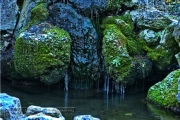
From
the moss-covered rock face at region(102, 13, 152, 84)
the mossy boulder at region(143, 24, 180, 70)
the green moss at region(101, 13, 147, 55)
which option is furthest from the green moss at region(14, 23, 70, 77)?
the mossy boulder at region(143, 24, 180, 70)

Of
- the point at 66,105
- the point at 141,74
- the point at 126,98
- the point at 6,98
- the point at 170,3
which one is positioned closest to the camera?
the point at 6,98

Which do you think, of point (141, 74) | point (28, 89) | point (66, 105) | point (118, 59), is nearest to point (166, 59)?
point (141, 74)

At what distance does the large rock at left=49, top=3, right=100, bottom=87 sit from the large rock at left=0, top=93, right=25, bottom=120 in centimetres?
643

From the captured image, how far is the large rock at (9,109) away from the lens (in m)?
6.18

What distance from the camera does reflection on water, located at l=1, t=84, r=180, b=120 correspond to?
9.55 m

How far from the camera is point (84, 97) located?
11766 millimetres

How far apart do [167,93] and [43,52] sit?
4.75 metres

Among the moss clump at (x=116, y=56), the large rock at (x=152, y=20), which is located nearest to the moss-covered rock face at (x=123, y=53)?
the moss clump at (x=116, y=56)

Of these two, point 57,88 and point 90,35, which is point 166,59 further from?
point 57,88

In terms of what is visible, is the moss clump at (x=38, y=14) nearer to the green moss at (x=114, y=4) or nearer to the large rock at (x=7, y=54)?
the large rock at (x=7, y=54)

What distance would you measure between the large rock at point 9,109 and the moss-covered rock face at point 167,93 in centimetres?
532

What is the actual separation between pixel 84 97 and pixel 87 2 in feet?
13.0

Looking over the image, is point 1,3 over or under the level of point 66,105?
over

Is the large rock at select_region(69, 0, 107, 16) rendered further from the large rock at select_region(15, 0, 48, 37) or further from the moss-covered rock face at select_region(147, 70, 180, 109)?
the moss-covered rock face at select_region(147, 70, 180, 109)
